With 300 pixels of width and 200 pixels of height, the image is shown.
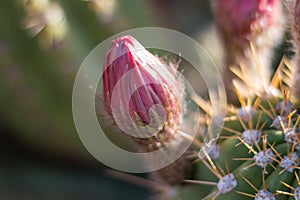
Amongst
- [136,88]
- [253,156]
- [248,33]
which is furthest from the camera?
[248,33]

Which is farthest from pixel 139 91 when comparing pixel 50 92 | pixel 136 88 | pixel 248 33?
pixel 50 92

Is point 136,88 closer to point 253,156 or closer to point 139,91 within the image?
point 139,91

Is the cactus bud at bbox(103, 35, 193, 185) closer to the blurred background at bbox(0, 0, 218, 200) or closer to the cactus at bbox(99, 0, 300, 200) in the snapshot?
the cactus at bbox(99, 0, 300, 200)

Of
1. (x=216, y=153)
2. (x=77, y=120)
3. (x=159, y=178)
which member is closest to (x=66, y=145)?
(x=77, y=120)

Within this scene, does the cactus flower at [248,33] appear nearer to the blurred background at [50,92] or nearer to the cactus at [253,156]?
the cactus at [253,156]

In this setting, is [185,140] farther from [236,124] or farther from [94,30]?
[94,30]

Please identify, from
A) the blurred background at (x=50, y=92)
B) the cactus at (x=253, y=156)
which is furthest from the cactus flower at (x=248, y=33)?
the blurred background at (x=50, y=92)
